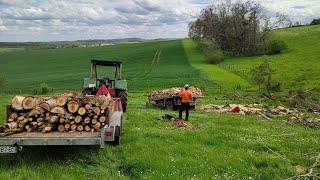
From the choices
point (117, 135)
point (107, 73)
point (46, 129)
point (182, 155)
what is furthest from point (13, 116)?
point (107, 73)

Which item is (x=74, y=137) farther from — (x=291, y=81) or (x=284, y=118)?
(x=291, y=81)

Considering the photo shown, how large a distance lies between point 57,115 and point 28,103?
891 millimetres

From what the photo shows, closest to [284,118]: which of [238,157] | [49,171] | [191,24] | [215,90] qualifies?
[238,157]

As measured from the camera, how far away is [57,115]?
12.5 m

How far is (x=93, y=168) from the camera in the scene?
11.3 meters

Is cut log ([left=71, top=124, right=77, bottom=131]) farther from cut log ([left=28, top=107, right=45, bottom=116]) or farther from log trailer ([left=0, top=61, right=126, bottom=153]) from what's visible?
cut log ([left=28, top=107, right=45, bottom=116])

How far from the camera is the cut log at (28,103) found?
1262cm

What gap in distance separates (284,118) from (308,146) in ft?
28.7

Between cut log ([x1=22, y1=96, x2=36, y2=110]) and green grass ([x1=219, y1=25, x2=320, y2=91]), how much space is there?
33.1 metres

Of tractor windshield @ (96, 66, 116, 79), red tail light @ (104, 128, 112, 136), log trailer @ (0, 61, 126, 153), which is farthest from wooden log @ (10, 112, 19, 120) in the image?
tractor windshield @ (96, 66, 116, 79)

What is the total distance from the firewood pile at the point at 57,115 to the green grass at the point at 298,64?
32388mm

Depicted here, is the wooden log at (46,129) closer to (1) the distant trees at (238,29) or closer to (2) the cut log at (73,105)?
(2) the cut log at (73,105)

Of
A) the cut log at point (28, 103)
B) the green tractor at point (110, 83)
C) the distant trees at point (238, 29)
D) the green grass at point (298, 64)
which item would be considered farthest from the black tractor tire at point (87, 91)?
the distant trees at point (238, 29)

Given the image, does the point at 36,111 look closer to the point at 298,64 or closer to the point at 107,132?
the point at 107,132
